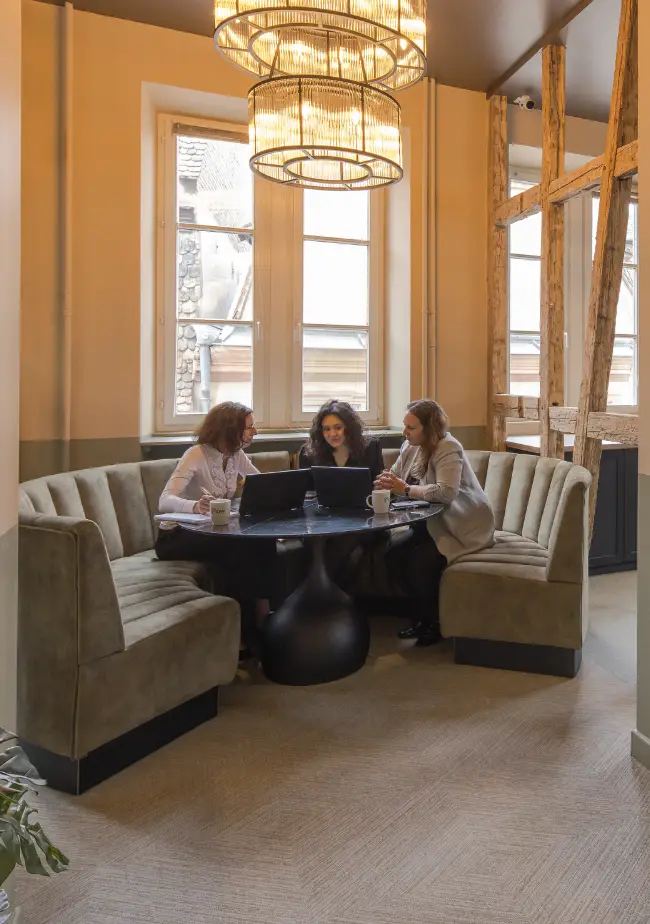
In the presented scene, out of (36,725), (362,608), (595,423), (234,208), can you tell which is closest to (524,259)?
(595,423)

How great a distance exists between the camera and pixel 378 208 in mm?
4848

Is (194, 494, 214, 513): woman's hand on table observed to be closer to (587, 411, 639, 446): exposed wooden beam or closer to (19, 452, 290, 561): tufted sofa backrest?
(19, 452, 290, 561): tufted sofa backrest

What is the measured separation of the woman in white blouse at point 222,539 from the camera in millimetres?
3236

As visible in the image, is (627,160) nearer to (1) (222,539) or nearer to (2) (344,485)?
(2) (344,485)

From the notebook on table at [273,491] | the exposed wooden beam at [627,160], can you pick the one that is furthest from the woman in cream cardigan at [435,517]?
the exposed wooden beam at [627,160]

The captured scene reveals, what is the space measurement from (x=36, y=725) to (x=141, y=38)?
Result: 3.69 m

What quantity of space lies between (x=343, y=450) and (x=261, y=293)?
1437 millimetres

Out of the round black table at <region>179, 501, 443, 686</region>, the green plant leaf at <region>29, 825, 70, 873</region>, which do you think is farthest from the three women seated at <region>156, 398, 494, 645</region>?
the green plant leaf at <region>29, 825, 70, 873</region>

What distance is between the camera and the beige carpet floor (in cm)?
171

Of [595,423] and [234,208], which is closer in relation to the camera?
[595,423]

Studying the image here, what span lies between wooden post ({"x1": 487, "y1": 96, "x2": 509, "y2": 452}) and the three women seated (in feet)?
4.69

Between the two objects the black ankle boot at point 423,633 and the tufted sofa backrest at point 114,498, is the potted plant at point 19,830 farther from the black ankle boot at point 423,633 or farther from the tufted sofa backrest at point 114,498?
the black ankle boot at point 423,633

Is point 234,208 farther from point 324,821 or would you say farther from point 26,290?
point 324,821

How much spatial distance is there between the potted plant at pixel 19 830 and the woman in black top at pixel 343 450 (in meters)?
2.48
